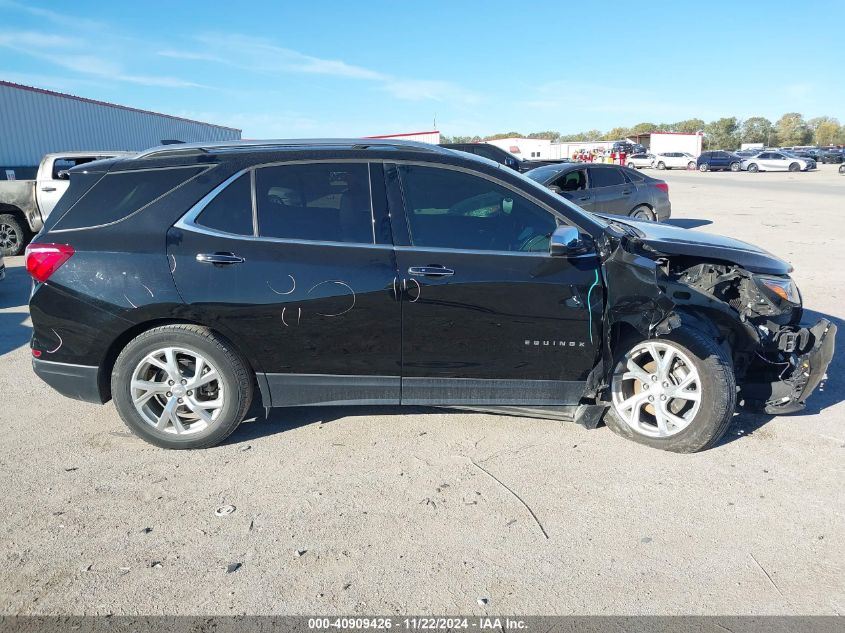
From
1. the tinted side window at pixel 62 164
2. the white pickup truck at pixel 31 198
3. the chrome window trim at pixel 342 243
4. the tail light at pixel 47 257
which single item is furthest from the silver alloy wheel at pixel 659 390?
the tinted side window at pixel 62 164

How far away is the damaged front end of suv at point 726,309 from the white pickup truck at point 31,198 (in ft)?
32.5

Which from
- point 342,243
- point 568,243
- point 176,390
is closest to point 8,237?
point 176,390

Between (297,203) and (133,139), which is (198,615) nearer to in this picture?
(297,203)

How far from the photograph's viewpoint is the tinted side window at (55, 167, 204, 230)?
386 cm

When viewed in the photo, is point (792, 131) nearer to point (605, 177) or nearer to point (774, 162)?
point (774, 162)

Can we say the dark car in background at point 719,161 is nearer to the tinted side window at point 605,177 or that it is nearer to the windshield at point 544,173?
the tinted side window at point 605,177

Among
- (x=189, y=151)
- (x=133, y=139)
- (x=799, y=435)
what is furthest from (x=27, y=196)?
(x=133, y=139)

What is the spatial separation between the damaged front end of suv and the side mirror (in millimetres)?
142

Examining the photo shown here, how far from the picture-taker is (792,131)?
100688 mm

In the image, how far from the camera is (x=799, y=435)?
4207mm

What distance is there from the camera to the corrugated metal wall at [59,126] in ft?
65.4

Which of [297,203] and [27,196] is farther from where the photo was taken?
[27,196]

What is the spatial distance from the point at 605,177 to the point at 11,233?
10993 mm

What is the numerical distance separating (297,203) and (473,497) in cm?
203
